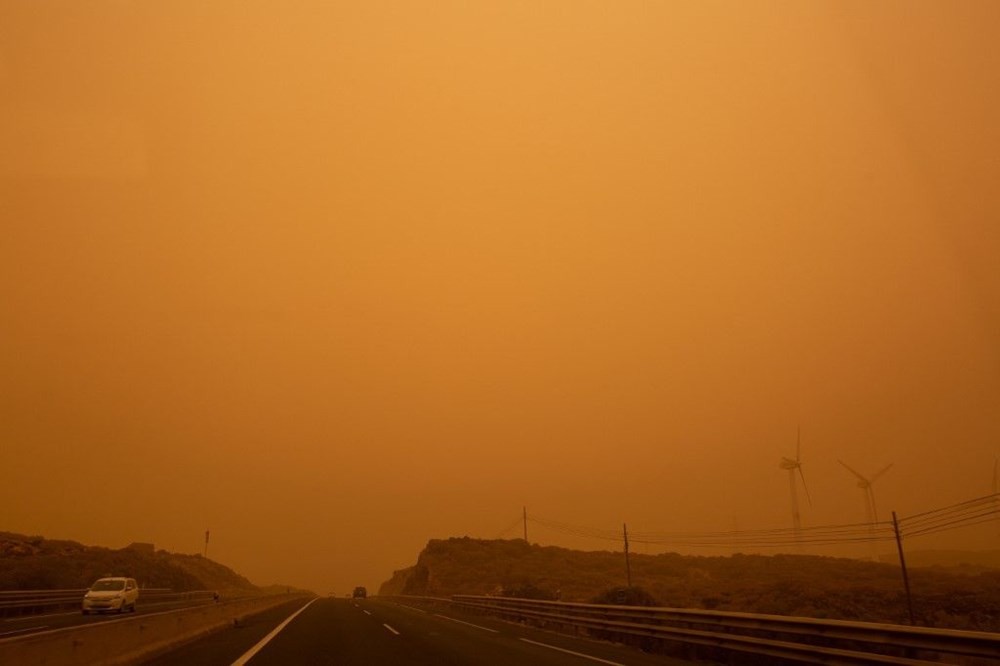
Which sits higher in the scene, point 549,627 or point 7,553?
Result: point 7,553

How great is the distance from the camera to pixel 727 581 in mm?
74750

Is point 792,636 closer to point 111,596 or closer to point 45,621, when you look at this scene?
point 45,621

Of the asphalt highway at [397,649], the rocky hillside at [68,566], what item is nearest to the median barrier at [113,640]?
the asphalt highway at [397,649]

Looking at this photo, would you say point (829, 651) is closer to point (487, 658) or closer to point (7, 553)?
point (487, 658)

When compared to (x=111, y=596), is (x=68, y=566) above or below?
above

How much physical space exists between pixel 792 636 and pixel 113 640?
501 inches

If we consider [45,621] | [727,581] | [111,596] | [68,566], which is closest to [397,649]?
[45,621]

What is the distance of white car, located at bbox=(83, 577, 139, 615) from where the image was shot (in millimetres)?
35625

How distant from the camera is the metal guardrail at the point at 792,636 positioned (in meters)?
9.53

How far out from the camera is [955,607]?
128 feet

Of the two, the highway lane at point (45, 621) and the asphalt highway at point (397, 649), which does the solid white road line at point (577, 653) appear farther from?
the highway lane at point (45, 621)

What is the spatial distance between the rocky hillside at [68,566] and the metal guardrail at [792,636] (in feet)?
174

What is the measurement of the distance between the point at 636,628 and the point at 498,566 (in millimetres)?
88175

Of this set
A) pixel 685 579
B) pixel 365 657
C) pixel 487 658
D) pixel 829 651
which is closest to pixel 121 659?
pixel 365 657
